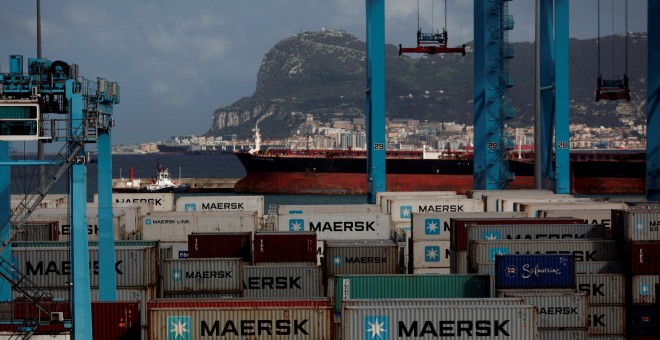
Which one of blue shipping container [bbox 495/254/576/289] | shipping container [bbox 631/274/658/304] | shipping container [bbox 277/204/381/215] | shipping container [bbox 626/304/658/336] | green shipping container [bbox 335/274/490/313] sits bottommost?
shipping container [bbox 626/304/658/336]

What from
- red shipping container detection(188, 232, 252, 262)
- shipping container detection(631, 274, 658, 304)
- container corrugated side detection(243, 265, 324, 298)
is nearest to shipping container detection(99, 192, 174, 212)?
red shipping container detection(188, 232, 252, 262)

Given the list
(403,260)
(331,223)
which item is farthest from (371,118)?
(403,260)

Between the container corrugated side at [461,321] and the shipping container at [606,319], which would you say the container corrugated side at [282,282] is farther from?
the shipping container at [606,319]

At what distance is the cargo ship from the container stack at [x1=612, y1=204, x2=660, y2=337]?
6612 cm

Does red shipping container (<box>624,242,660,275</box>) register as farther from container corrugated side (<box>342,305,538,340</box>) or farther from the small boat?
the small boat

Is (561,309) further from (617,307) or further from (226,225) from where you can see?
(226,225)

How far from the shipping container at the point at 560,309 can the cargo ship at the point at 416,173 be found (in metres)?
72.1

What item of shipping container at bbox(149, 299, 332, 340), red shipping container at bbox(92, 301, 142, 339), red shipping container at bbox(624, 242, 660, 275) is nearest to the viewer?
shipping container at bbox(149, 299, 332, 340)

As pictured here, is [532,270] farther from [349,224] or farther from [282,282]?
[349,224]

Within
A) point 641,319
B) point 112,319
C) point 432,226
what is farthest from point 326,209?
point 112,319

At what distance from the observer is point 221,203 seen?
1907 inches

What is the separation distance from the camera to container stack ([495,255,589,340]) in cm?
2277

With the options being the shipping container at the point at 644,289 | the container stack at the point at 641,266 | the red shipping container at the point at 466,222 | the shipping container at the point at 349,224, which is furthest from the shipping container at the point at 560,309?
the shipping container at the point at 349,224

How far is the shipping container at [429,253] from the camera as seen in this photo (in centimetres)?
3469
